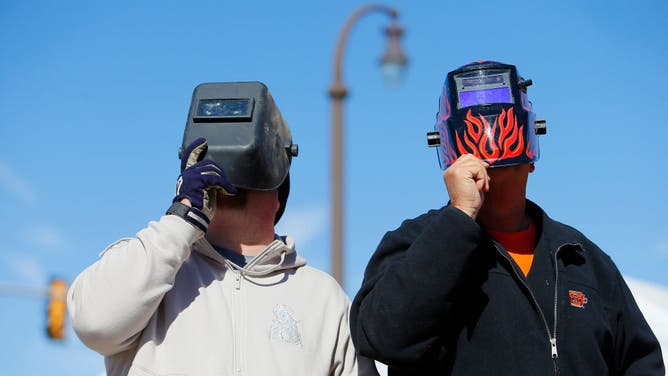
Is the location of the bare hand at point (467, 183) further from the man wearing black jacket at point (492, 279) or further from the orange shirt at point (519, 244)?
the orange shirt at point (519, 244)

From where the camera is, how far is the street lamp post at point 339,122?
337 inches

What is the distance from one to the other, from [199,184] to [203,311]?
1.57ft

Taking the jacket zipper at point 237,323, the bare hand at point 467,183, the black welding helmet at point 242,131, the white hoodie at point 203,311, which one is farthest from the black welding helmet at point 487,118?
the jacket zipper at point 237,323

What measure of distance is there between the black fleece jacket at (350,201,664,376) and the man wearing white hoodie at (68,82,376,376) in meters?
0.27

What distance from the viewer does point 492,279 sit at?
336 cm

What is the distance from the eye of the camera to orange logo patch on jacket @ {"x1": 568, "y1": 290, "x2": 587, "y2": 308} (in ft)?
11.0

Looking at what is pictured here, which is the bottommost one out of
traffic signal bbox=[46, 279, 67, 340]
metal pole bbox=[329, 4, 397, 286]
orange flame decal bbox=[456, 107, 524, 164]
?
traffic signal bbox=[46, 279, 67, 340]

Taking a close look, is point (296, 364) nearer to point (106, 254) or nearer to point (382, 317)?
point (382, 317)

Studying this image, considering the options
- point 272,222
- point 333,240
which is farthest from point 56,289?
point 272,222

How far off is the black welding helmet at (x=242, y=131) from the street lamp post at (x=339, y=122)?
4676 millimetres

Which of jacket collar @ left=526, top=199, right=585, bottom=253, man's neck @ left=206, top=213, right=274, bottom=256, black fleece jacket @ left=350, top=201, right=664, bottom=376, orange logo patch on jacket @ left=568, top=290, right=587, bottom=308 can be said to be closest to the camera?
black fleece jacket @ left=350, top=201, right=664, bottom=376

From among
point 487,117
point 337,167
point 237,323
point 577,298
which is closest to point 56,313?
point 337,167

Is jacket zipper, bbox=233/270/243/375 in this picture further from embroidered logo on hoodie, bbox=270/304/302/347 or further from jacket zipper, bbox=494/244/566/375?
jacket zipper, bbox=494/244/566/375

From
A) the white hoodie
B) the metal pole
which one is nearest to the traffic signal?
the metal pole
